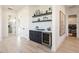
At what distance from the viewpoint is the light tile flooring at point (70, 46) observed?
2.31m

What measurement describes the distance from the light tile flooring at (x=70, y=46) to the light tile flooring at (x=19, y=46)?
286 mm

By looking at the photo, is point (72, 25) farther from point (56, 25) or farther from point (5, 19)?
point (5, 19)

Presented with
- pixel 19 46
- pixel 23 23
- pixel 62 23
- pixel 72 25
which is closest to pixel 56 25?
pixel 62 23

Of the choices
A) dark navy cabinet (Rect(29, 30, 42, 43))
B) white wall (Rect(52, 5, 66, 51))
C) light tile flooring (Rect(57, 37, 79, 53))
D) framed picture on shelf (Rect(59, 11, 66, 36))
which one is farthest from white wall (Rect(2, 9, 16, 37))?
light tile flooring (Rect(57, 37, 79, 53))

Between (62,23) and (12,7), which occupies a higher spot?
(12,7)

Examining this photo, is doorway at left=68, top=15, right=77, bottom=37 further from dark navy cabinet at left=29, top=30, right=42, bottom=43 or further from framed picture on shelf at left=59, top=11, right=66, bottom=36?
dark navy cabinet at left=29, top=30, right=42, bottom=43

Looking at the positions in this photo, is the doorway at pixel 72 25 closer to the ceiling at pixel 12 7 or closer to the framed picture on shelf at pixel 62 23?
the framed picture on shelf at pixel 62 23

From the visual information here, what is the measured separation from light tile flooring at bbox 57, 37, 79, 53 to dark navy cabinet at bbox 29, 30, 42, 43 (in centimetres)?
46

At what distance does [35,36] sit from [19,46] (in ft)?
1.27

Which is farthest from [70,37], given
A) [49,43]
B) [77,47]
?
[49,43]

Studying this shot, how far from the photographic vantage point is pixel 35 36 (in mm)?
2383

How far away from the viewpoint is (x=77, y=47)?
2.31m
